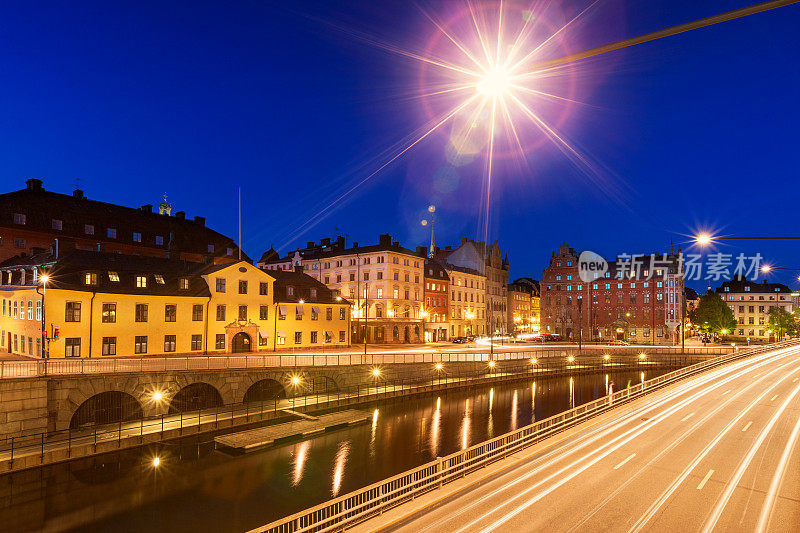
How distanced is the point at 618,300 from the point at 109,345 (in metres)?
96.0

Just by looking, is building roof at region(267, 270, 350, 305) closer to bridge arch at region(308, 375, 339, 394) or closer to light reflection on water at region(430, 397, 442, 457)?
bridge arch at region(308, 375, 339, 394)

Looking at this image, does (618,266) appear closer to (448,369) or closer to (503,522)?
(448,369)

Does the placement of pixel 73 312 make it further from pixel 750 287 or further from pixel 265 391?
pixel 750 287

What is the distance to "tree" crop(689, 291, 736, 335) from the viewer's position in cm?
9969

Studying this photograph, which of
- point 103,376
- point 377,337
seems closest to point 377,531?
point 103,376

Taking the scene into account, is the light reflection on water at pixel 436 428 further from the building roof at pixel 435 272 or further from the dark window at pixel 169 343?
the building roof at pixel 435 272

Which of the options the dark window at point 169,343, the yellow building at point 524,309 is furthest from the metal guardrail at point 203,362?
the yellow building at point 524,309

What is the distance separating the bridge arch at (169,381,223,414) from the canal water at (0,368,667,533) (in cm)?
564

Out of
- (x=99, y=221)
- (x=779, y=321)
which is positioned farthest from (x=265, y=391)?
(x=779, y=321)

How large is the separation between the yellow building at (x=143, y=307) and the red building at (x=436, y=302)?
1120 inches

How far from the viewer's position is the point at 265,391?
41.3 m

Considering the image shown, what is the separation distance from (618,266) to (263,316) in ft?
271

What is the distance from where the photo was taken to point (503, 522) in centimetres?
1553

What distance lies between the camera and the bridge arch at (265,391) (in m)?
40.1
